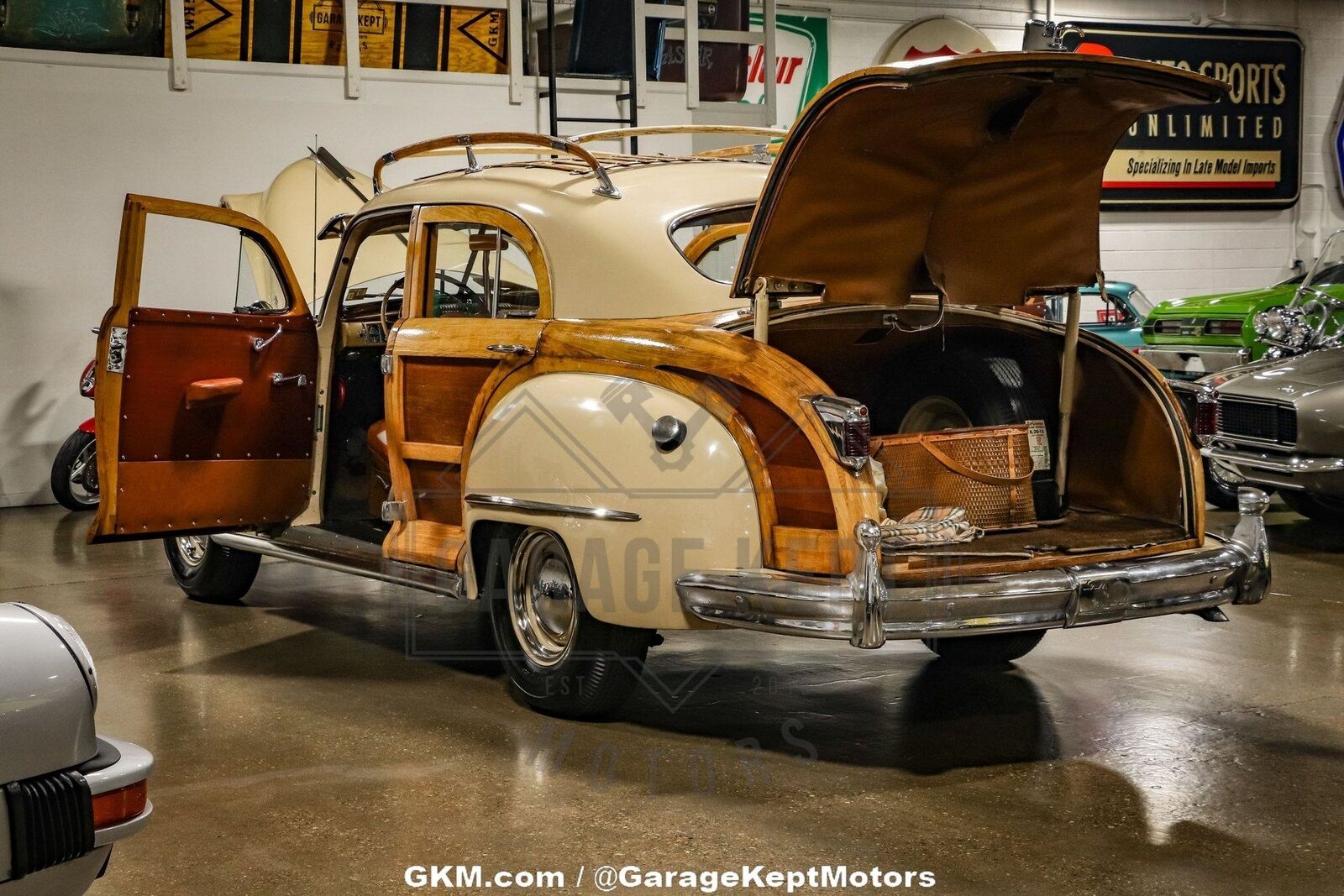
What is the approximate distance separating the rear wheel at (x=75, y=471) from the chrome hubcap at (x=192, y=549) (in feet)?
12.4

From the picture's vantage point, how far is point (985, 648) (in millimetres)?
5254

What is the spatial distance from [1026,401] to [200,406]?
3.04 metres

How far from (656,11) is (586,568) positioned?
8.20 meters

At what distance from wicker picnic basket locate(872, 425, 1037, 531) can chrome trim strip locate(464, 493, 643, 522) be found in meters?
0.79

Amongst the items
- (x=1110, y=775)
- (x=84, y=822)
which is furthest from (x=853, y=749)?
(x=84, y=822)

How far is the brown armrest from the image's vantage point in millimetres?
5449

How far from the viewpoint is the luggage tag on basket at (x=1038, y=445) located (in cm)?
456

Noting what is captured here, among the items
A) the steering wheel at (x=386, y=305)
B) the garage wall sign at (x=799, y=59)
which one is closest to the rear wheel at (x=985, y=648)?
the steering wheel at (x=386, y=305)

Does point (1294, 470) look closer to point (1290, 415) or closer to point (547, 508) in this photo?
point (1290, 415)

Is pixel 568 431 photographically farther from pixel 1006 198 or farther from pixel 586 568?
pixel 1006 198

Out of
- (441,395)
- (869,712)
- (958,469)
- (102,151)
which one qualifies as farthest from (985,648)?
(102,151)

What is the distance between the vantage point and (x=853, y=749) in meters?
4.25

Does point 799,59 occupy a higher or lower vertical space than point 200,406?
higher

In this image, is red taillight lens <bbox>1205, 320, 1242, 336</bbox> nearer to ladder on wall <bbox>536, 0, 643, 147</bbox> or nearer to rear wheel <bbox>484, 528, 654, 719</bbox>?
ladder on wall <bbox>536, 0, 643, 147</bbox>
